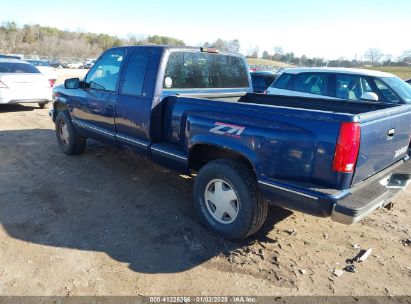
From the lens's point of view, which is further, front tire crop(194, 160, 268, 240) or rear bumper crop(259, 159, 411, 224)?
front tire crop(194, 160, 268, 240)

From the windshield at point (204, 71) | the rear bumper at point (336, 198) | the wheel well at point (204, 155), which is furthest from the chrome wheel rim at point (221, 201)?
the windshield at point (204, 71)

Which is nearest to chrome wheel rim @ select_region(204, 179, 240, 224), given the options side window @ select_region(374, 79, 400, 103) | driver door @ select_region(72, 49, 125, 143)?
Answer: driver door @ select_region(72, 49, 125, 143)

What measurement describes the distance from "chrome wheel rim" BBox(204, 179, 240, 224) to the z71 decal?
51cm

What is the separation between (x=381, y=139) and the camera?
116 inches

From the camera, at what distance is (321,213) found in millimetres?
2732

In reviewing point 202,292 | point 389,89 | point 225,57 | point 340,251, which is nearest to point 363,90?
point 389,89

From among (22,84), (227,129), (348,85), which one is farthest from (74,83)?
(22,84)

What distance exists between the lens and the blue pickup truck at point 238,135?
105 inches

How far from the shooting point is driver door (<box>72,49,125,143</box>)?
15.6 ft

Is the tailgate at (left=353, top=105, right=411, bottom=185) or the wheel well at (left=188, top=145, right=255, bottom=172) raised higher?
the tailgate at (left=353, top=105, right=411, bottom=185)

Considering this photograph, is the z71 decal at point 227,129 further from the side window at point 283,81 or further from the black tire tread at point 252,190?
the side window at point 283,81

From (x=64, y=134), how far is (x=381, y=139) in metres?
5.31

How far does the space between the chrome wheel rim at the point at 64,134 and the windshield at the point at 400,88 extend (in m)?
6.01

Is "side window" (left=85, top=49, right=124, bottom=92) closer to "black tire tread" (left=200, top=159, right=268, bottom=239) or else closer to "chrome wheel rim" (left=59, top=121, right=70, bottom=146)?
"chrome wheel rim" (left=59, top=121, right=70, bottom=146)
